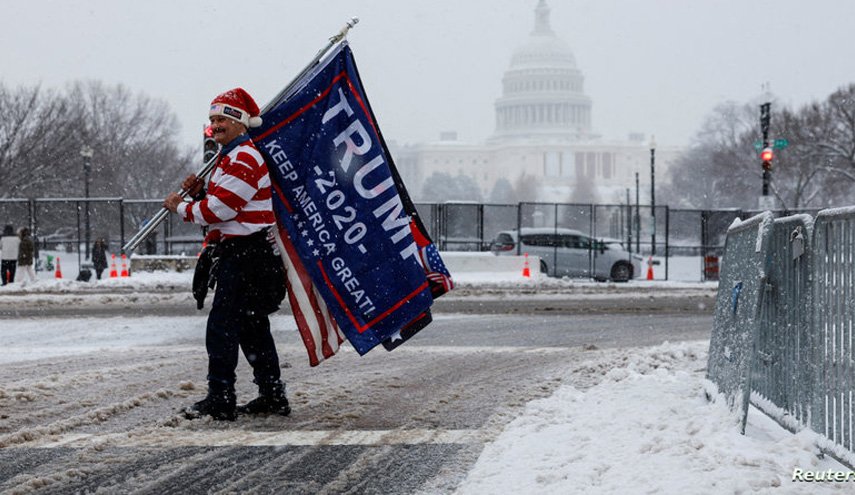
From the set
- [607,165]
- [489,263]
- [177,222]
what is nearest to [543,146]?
[607,165]

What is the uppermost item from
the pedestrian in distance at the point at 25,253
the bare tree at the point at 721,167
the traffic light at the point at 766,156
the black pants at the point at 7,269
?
the bare tree at the point at 721,167

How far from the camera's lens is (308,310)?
6.39 metres

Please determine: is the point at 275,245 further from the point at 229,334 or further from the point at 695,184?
the point at 695,184

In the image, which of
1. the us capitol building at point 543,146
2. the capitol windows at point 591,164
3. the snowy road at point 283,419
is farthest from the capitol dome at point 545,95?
the snowy road at point 283,419

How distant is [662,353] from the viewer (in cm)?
897

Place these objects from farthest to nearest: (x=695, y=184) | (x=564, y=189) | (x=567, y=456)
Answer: (x=564, y=189)
(x=695, y=184)
(x=567, y=456)

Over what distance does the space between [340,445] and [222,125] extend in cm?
188

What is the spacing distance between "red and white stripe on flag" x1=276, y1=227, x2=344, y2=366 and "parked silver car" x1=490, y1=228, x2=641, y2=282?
75.8 feet

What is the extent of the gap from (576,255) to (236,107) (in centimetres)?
2385

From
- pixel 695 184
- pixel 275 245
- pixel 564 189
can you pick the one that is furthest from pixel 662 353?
pixel 564 189

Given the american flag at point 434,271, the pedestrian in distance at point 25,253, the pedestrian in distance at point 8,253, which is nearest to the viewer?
the american flag at point 434,271

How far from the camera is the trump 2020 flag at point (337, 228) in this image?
20.8 ft

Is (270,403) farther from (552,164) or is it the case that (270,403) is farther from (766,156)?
(552,164)

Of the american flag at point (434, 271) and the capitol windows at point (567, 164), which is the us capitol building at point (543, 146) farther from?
the american flag at point (434, 271)
